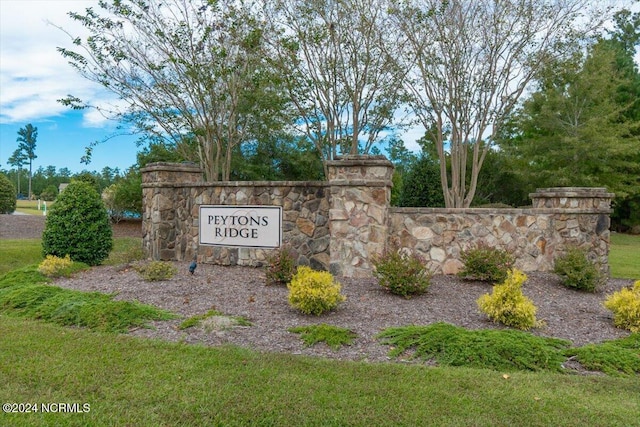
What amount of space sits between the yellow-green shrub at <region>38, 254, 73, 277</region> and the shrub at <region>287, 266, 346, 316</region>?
450 centimetres

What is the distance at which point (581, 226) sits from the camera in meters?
7.90

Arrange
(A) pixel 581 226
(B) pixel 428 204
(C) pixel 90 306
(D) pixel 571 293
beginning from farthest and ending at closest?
(B) pixel 428 204 → (A) pixel 581 226 → (D) pixel 571 293 → (C) pixel 90 306

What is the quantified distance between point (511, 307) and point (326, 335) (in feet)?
6.40

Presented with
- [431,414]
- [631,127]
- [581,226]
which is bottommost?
[431,414]

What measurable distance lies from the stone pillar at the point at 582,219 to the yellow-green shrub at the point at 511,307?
11.2ft

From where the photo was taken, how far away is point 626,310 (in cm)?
505

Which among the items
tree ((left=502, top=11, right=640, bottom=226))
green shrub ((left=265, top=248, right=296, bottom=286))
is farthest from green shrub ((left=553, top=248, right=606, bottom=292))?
tree ((left=502, top=11, right=640, bottom=226))

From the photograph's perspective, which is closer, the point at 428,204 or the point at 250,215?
the point at 250,215

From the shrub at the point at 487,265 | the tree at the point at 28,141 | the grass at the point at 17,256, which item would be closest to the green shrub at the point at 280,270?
the shrub at the point at 487,265

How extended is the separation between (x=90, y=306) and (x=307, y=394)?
323 centimetres

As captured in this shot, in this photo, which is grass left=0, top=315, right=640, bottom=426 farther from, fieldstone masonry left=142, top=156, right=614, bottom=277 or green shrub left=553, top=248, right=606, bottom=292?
fieldstone masonry left=142, top=156, right=614, bottom=277

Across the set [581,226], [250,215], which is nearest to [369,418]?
[250,215]

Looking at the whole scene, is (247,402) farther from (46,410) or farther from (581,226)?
(581,226)

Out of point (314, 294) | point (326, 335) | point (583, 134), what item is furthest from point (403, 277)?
point (583, 134)
